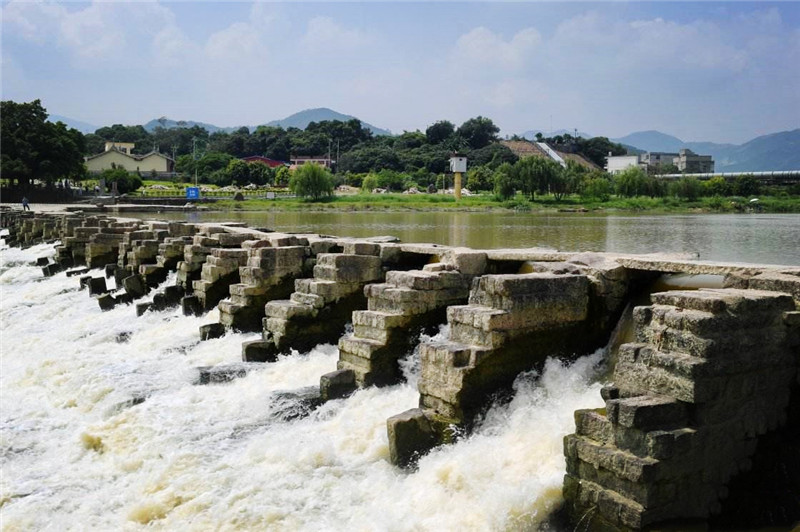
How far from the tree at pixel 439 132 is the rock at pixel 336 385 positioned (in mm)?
155918

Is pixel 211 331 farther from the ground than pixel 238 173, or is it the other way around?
pixel 238 173

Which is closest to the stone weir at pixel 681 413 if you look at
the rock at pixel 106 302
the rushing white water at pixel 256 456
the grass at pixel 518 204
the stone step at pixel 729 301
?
the stone step at pixel 729 301

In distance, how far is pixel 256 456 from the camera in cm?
898

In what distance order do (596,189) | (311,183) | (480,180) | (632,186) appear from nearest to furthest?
(632,186) < (596,189) < (311,183) < (480,180)

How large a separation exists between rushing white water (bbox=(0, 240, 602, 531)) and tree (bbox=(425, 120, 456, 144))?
15445cm

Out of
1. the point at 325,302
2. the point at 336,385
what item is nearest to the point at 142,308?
the point at 325,302

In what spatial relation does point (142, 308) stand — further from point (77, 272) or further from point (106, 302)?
point (77, 272)

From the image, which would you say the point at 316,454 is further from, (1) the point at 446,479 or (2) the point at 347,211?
(2) the point at 347,211

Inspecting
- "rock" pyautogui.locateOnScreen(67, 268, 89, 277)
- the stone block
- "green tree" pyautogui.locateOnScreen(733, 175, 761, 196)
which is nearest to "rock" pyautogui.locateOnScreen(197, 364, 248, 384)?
the stone block

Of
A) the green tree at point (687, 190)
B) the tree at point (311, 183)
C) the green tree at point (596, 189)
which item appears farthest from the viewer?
the tree at point (311, 183)

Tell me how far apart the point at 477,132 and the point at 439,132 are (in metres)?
8.50

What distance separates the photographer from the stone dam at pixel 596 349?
6.76 m

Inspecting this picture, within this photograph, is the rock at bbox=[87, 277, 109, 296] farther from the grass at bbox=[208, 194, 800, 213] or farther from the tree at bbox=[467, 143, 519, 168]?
the tree at bbox=[467, 143, 519, 168]

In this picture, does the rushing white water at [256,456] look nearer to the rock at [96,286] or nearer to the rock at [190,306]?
the rock at [190,306]
